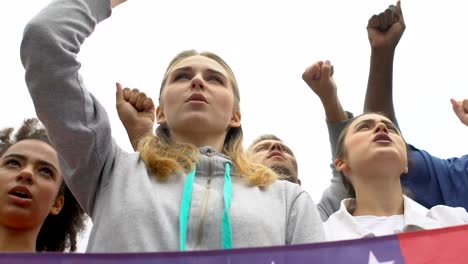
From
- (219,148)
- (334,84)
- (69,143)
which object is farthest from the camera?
(334,84)

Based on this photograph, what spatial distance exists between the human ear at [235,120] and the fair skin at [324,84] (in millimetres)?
1164

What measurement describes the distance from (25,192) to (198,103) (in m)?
1.15

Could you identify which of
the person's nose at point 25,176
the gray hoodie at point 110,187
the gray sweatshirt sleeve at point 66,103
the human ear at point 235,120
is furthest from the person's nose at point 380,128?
the person's nose at point 25,176

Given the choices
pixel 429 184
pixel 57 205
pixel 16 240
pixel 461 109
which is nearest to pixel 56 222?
pixel 57 205

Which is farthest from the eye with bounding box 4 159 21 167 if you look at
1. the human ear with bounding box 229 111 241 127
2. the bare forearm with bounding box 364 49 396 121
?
the bare forearm with bounding box 364 49 396 121

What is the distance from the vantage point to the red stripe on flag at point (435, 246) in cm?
244

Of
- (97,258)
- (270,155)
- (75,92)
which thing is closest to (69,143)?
(75,92)

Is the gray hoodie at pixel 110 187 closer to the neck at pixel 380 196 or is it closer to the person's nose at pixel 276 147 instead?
the neck at pixel 380 196

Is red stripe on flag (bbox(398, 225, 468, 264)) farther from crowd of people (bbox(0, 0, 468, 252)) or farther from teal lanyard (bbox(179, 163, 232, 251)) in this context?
teal lanyard (bbox(179, 163, 232, 251))

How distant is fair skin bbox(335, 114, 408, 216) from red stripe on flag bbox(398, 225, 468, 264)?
1079 millimetres

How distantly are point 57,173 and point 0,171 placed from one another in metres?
0.28

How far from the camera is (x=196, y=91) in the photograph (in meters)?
2.99

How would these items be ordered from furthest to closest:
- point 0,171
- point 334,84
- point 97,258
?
point 334,84
point 0,171
point 97,258

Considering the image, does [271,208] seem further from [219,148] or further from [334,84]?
[334,84]
